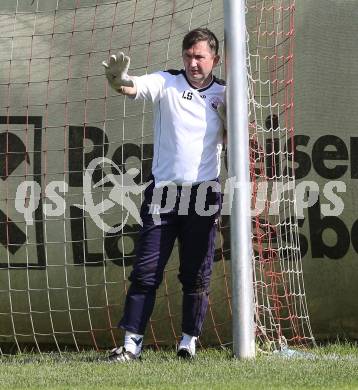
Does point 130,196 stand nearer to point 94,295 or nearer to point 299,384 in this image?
point 94,295

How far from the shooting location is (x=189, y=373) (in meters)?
4.38

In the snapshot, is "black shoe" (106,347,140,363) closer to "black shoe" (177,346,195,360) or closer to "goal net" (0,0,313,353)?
"black shoe" (177,346,195,360)

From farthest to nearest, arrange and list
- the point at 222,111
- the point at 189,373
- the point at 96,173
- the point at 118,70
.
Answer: the point at 96,173, the point at 222,111, the point at 118,70, the point at 189,373

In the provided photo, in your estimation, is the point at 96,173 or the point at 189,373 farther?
the point at 96,173

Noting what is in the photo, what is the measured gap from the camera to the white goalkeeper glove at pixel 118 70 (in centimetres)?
463

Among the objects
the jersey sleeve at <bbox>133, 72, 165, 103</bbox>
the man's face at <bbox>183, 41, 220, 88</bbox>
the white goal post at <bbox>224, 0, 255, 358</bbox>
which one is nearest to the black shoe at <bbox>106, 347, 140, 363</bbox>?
the white goal post at <bbox>224, 0, 255, 358</bbox>

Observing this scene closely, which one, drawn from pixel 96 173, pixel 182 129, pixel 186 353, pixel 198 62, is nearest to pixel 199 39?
pixel 198 62

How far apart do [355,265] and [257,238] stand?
688 mm

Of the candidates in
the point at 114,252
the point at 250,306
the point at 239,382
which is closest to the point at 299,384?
the point at 239,382

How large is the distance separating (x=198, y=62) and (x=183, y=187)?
A: 63 cm

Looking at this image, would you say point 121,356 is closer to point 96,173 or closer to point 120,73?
point 120,73

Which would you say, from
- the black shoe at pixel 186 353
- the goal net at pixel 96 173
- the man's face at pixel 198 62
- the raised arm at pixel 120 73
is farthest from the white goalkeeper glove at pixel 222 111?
the black shoe at pixel 186 353

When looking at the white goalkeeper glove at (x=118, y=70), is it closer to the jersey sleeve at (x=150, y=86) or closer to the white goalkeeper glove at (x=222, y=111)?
the jersey sleeve at (x=150, y=86)

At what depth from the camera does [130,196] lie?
6059mm
